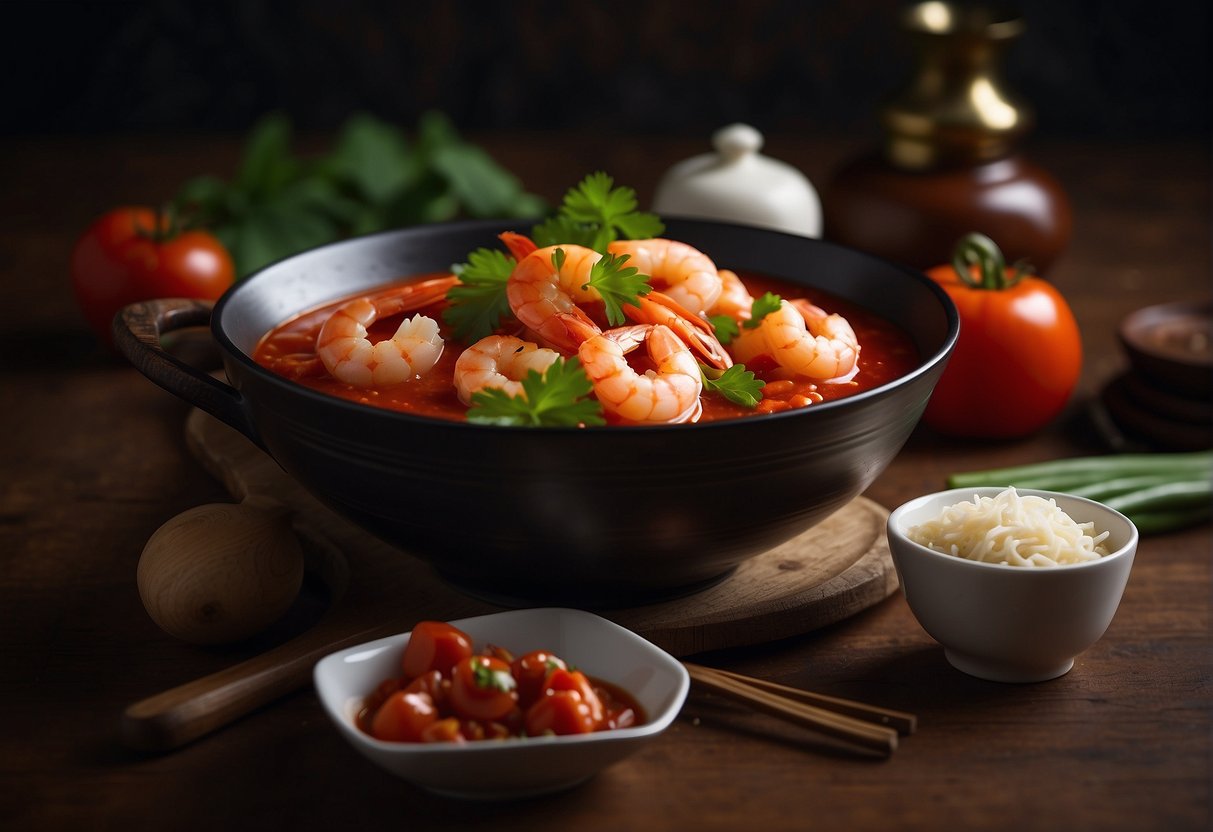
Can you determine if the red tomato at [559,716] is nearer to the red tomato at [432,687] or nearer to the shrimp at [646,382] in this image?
the red tomato at [432,687]

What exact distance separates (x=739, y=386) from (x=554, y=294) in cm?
35

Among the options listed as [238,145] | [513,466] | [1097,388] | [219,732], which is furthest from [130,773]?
→ [238,145]

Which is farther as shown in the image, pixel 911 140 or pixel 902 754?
pixel 911 140

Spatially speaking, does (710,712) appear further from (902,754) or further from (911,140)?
(911,140)

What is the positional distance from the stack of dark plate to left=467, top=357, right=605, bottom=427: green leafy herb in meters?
1.72

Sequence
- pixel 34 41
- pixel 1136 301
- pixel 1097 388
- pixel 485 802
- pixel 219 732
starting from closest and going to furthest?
pixel 485 802 < pixel 219 732 < pixel 1097 388 < pixel 1136 301 < pixel 34 41

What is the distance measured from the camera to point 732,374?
7.69 feet

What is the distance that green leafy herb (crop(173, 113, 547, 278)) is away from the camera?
4.25m

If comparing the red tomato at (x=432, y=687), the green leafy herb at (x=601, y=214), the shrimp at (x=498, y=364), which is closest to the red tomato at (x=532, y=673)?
the red tomato at (x=432, y=687)

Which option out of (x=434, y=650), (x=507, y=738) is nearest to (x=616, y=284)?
(x=434, y=650)

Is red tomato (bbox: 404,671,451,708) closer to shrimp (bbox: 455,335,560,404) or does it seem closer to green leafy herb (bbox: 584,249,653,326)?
shrimp (bbox: 455,335,560,404)

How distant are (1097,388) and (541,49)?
3.24 m

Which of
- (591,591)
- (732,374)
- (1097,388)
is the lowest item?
(1097,388)

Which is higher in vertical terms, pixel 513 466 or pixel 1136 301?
pixel 513 466
